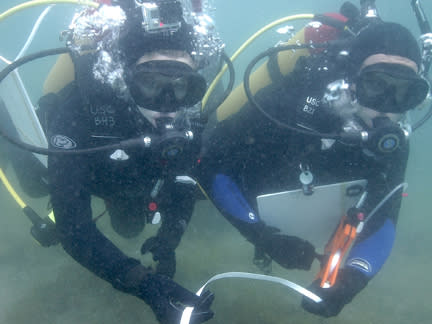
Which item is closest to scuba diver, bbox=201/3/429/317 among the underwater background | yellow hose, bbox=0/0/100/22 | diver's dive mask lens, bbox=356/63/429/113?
diver's dive mask lens, bbox=356/63/429/113

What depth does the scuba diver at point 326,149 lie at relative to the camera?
3047 millimetres

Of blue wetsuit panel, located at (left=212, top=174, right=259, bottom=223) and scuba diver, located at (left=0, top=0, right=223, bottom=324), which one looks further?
blue wetsuit panel, located at (left=212, top=174, right=259, bottom=223)

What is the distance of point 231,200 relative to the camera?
Result: 3.87 m

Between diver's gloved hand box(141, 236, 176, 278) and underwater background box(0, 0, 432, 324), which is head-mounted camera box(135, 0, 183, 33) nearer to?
diver's gloved hand box(141, 236, 176, 278)

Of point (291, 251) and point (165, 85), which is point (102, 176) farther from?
point (291, 251)

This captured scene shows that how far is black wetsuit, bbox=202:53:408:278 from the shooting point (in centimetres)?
354

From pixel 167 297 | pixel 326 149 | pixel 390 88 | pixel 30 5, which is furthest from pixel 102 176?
pixel 390 88

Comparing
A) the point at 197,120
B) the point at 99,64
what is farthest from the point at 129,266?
the point at 99,64

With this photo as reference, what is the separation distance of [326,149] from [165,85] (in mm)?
1939

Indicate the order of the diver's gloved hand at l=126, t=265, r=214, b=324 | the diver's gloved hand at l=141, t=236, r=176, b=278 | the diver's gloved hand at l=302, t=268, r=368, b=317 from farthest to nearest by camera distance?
1. the diver's gloved hand at l=141, t=236, r=176, b=278
2. the diver's gloved hand at l=302, t=268, r=368, b=317
3. the diver's gloved hand at l=126, t=265, r=214, b=324

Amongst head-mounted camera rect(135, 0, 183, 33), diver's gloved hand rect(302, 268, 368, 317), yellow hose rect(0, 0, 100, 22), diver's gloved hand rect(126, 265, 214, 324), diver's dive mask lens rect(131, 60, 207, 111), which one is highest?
yellow hose rect(0, 0, 100, 22)

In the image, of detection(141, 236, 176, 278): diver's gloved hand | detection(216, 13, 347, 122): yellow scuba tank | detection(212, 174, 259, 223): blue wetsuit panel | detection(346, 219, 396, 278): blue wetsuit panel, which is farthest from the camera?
detection(216, 13, 347, 122): yellow scuba tank

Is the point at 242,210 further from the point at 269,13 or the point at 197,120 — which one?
the point at 269,13

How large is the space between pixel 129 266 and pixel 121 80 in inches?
61.3
